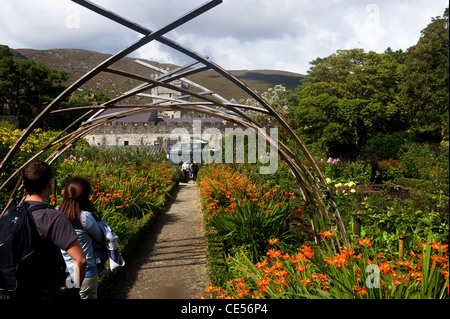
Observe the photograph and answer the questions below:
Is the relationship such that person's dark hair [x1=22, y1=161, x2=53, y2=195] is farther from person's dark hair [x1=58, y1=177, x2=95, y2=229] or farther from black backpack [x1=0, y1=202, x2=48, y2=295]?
person's dark hair [x1=58, y1=177, x2=95, y2=229]

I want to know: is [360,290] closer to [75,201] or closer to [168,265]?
[75,201]

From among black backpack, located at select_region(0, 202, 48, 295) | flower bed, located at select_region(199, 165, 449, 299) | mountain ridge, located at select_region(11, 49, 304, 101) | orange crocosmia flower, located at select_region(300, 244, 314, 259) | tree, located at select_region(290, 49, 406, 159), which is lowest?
flower bed, located at select_region(199, 165, 449, 299)

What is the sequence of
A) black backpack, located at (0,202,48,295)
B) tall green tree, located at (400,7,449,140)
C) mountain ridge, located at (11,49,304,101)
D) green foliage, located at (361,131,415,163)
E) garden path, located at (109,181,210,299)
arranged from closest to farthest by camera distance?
black backpack, located at (0,202,48,295)
garden path, located at (109,181,210,299)
tall green tree, located at (400,7,449,140)
green foliage, located at (361,131,415,163)
mountain ridge, located at (11,49,304,101)

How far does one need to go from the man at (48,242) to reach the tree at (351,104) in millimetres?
19718

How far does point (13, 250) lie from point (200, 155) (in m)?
21.2

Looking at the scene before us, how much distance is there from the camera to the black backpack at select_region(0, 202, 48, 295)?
1.70 metres

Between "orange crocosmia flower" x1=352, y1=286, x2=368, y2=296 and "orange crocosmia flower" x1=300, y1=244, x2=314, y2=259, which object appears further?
"orange crocosmia flower" x1=300, y1=244, x2=314, y2=259

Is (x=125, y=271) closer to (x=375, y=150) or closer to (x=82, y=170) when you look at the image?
(x=82, y=170)

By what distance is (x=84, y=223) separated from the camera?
2.45 m

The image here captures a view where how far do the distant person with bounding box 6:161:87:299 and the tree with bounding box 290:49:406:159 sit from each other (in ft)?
64.7

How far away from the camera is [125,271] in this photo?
169 inches

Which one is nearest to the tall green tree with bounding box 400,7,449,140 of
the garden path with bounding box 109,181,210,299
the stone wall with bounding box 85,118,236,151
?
the garden path with bounding box 109,181,210,299

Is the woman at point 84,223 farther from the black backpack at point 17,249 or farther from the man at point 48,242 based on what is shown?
the black backpack at point 17,249

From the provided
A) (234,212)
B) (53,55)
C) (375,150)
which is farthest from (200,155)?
(53,55)
